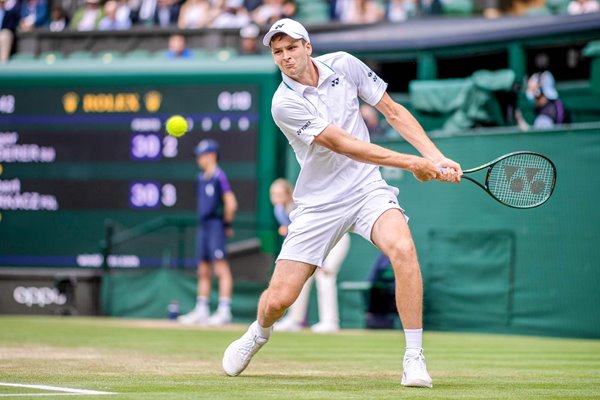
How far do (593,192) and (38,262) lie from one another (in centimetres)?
840

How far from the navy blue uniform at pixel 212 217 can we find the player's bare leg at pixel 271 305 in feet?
26.9

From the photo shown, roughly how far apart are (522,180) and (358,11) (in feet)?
38.6

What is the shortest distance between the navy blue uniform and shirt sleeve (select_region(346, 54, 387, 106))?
333 inches

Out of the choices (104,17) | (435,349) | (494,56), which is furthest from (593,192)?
(104,17)

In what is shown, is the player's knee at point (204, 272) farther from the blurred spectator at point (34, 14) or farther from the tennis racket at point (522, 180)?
the tennis racket at point (522, 180)

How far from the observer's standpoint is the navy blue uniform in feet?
53.1

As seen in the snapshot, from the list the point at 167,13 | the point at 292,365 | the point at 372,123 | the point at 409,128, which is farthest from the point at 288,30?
the point at 167,13

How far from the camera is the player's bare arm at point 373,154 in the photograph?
23.4 ft

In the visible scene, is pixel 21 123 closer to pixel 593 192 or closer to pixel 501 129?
pixel 501 129

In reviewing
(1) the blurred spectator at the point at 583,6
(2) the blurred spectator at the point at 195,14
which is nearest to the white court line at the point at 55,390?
(1) the blurred spectator at the point at 583,6

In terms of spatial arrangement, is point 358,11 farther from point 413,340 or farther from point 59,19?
point 413,340

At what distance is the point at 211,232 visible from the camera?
53.4ft

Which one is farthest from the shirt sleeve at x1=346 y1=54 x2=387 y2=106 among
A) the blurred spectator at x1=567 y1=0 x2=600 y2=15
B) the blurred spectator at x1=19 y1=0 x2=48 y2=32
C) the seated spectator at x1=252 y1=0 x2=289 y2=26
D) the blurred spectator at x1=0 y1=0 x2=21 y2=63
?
the blurred spectator at x1=19 y1=0 x2=48 y2=32

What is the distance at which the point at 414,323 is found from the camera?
23.7 feet
